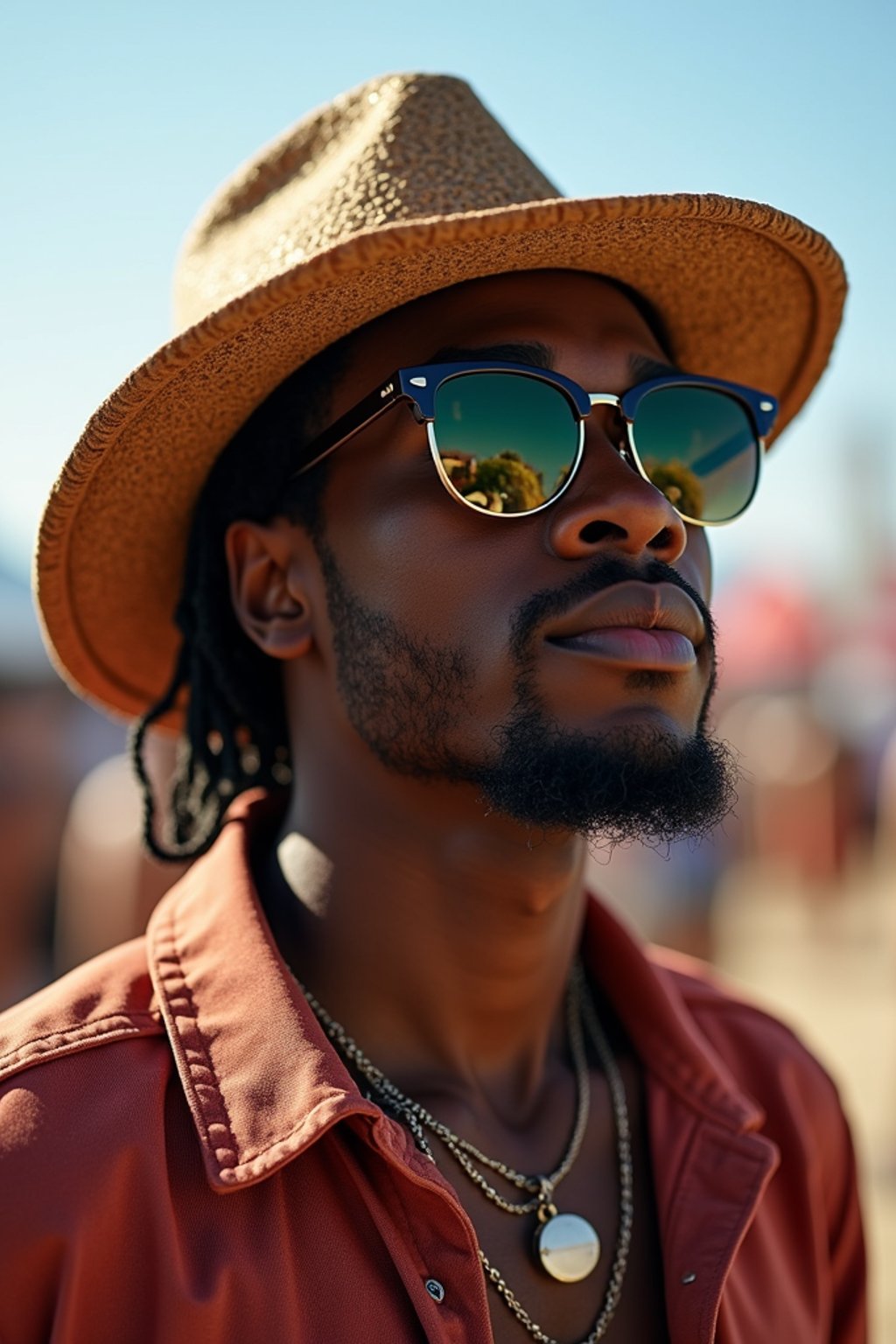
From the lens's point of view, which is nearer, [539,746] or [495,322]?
[539,746]

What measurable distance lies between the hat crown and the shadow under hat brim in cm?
12

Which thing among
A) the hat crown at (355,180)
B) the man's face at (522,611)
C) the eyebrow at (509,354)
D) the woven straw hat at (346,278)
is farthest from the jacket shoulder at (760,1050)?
the hat crown at (355,180)

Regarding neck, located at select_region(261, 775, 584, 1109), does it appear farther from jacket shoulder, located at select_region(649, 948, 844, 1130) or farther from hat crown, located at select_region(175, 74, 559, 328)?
hat crown, located at select_region(175, 74, 559, 328)

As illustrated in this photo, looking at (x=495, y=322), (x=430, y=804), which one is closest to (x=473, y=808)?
(x=430, y=804)

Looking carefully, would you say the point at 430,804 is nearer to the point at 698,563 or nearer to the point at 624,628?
the point at 624,628

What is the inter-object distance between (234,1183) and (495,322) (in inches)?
56.3

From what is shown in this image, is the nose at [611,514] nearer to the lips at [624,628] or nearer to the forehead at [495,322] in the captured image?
the lips at [624,628]

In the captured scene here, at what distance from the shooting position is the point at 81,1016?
1948mm

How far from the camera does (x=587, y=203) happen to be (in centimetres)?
199

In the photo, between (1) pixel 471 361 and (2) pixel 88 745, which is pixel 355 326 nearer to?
(1) pixel 471 361

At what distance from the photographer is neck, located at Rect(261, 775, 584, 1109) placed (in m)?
2.30

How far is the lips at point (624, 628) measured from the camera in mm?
2104

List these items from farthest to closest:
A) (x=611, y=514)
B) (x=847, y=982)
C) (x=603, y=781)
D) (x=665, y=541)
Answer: (x=847, y=982)
(x=665, y=541)
(x=611, y=514)
(x=603, y=781)

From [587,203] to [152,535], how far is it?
117 centimetres
